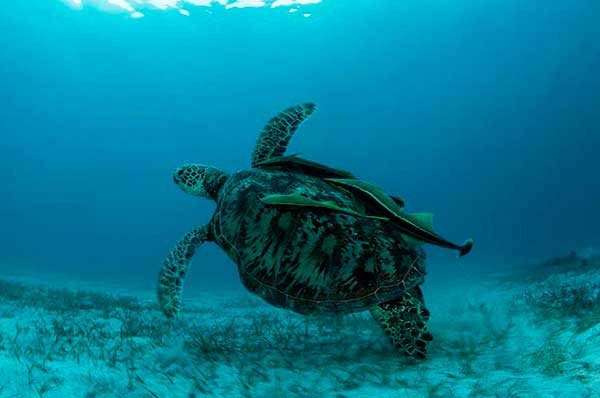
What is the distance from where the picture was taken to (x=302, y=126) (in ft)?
289

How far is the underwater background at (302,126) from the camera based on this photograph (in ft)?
146

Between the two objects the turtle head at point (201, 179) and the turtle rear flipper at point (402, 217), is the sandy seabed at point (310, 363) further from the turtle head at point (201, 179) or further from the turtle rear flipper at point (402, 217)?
the turtle head at point (201, 179)

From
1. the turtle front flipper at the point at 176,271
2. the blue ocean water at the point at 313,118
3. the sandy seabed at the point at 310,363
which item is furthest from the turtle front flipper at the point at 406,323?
the blue ocean water at the point at 313,118

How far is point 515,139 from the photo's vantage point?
10588 centimetres

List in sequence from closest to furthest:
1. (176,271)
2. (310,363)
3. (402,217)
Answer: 1. (402,217)
2. (310,363)
3. (176,271)

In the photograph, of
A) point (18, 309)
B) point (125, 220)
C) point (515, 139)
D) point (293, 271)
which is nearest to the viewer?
point (293, 271)

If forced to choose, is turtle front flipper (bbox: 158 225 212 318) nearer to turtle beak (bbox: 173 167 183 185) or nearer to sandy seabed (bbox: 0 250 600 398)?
sandy seabed (bbox: 0 250 600 398)

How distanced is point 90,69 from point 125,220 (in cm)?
9127

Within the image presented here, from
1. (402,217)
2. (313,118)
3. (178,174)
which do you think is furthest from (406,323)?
(313,118)

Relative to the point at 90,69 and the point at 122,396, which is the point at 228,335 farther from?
the point at 90,69

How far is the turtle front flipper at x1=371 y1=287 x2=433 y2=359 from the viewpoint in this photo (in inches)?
136

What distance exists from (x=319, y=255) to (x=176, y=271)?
2.23 meters

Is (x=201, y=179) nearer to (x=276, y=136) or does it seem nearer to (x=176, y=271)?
(x=276, y=136)

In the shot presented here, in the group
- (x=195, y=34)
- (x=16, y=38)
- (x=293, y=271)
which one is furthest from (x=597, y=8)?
(x=16, y=38)
